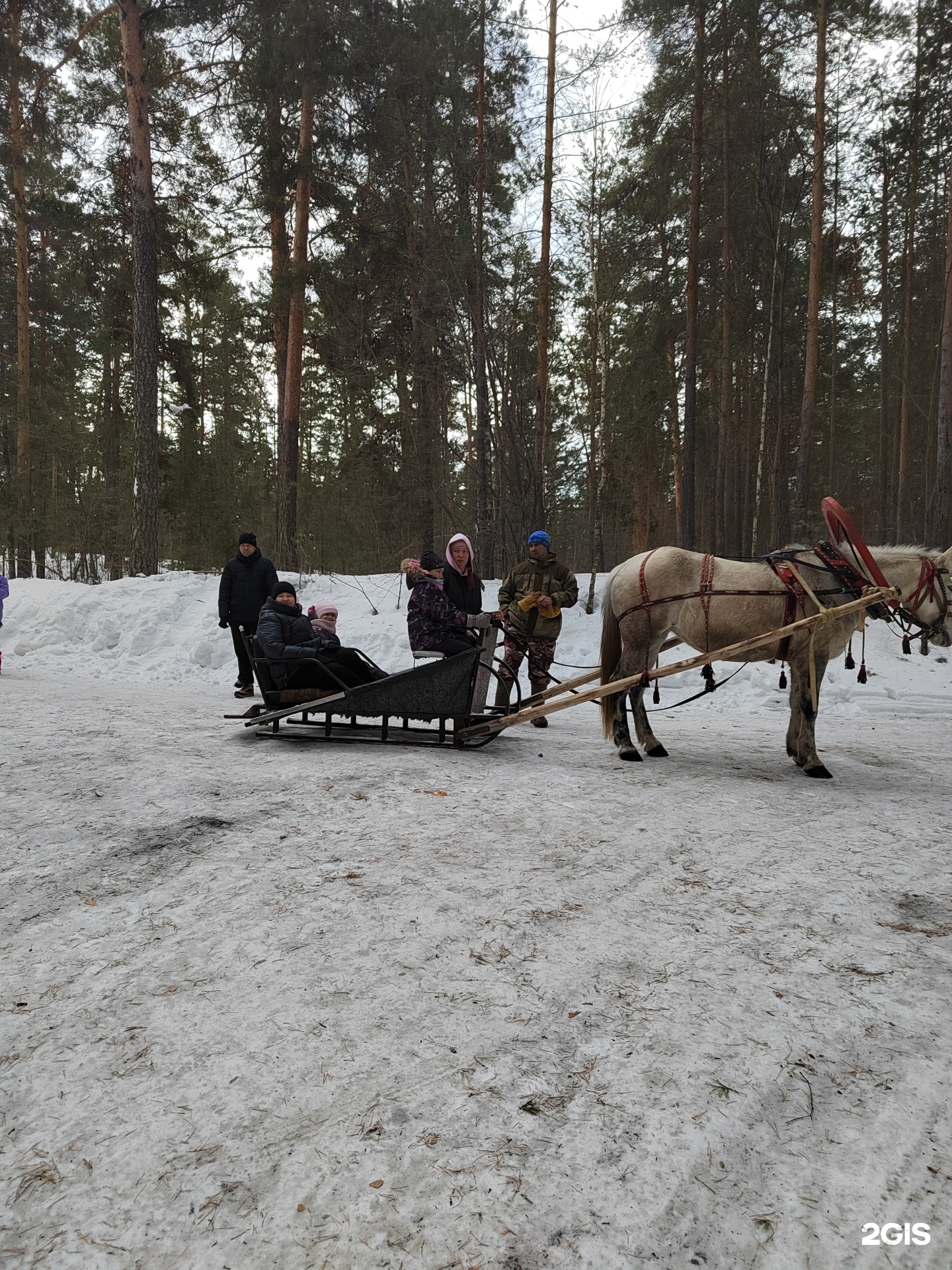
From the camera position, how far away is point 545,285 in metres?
11.0

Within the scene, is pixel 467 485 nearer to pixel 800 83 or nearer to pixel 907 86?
pixel 800 83

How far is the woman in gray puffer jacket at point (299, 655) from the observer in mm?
5215

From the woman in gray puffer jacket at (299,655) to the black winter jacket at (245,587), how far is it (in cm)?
225

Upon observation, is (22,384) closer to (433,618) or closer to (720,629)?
(433,618)

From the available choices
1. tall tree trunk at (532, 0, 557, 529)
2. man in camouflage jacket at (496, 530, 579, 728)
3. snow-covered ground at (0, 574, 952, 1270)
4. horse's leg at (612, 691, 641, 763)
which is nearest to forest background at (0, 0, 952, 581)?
tall tree trunk at (532, 0, 557, 529)

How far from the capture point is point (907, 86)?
13.5 meters

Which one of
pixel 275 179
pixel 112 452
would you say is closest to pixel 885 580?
pixel 275 179

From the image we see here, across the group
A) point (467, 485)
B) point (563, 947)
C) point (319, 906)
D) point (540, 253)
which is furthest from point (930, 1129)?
point (467, 485)

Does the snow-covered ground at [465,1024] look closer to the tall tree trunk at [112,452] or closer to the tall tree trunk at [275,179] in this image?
the tall tree trunk at [275,179]

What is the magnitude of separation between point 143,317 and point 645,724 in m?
12.9

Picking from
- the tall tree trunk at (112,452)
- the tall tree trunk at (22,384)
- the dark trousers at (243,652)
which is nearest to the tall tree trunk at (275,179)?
the tall tree trunk at (112,452)

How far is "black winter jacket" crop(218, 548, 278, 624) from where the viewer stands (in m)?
7.70

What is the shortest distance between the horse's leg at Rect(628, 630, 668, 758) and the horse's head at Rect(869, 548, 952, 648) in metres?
1.68

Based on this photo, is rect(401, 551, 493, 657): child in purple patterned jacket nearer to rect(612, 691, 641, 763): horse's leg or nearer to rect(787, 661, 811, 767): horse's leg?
rect(612, 691, 641, 763): horse's leg
